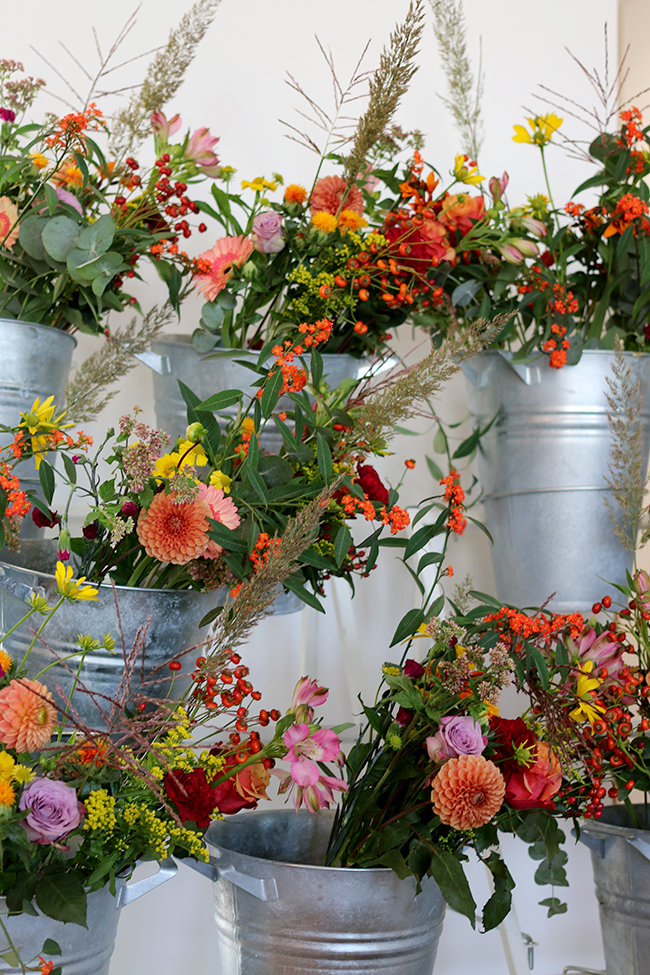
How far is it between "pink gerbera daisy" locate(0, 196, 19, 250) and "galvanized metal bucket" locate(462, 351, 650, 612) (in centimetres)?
54

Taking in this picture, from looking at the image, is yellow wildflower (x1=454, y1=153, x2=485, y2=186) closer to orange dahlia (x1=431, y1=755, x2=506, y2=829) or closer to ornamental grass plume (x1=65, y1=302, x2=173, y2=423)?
ornamental grass plume (x1=65, y1=302, x2=173, y2=423)

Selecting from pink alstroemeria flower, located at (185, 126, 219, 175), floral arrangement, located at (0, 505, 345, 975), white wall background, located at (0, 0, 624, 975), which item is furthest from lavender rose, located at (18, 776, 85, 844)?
pink alstroemeria flower, located at (185, 126, 219, 175)

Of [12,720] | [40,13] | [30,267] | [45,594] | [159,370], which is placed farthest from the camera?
[40,13]

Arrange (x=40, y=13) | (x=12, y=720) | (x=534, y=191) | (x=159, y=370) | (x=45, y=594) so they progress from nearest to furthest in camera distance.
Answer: (x=12, y=720) → (x=45, y=594) → (x=159, y=370) → (x=40, y=13) → (x=534, y=191)

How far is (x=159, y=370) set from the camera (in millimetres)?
973

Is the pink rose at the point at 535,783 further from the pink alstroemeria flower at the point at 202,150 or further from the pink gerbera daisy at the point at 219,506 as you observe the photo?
the pink alstroemeria flower at the point at 202,150

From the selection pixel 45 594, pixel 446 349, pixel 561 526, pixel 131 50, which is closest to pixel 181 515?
pixel 45 594

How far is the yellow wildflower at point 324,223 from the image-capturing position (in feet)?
2.96

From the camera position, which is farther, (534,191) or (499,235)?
(534,191)

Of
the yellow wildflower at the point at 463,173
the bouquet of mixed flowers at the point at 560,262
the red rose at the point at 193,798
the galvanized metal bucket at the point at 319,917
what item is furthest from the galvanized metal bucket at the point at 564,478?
the red rose at the point at 193,798

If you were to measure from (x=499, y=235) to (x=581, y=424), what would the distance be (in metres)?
0.24

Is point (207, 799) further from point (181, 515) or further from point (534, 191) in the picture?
point (534, 191)

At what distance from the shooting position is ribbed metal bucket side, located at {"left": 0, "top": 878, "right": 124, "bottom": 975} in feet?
1.94

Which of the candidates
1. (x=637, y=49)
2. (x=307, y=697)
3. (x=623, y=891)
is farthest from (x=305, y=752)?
(x=637, y=49)
